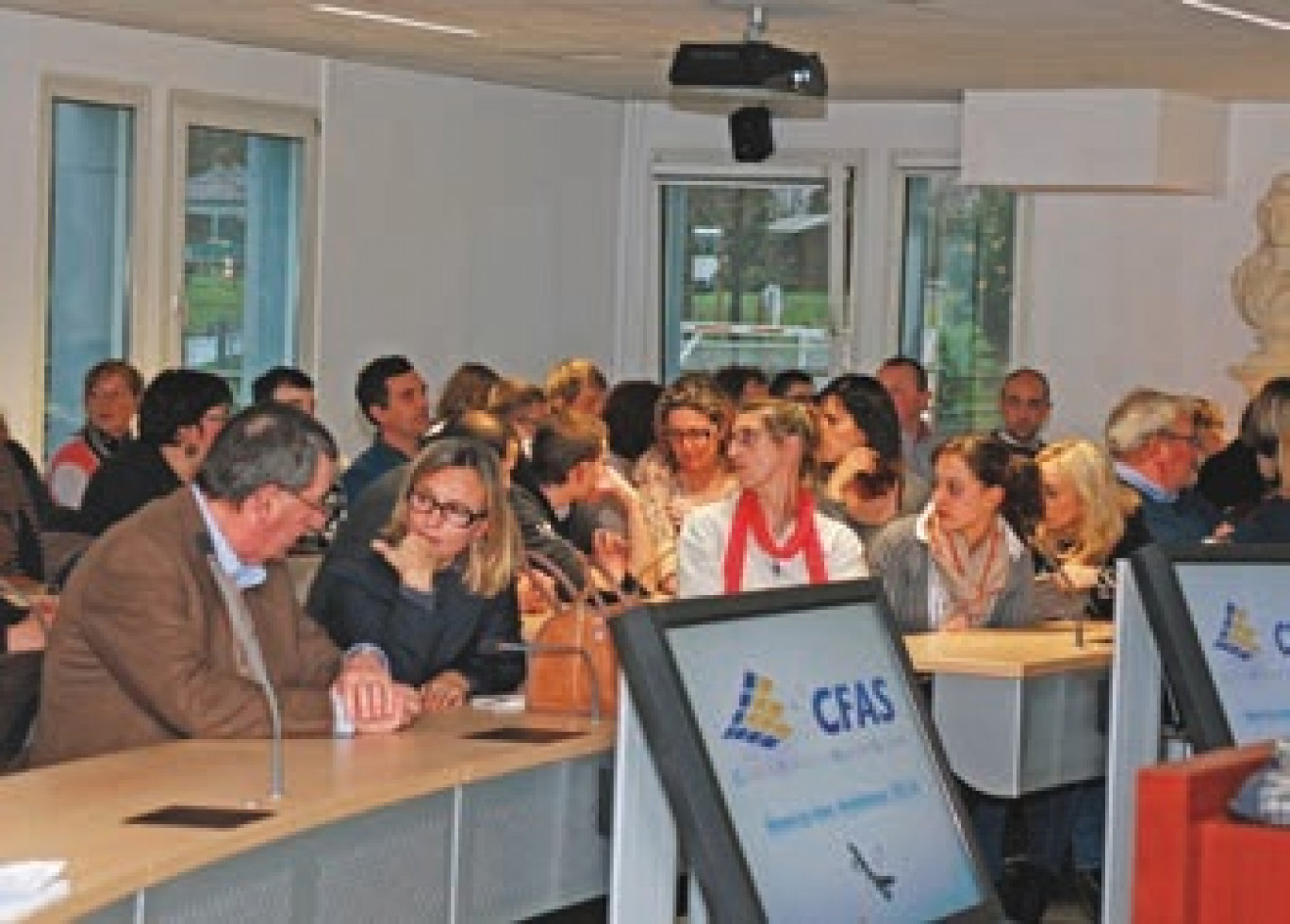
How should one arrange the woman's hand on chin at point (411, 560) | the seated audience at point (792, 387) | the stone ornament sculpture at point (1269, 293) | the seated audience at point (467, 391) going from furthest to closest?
the stone ornament sculpture at point (1269, 293), the seated audience at point (792, 387), the seated audience at point (467, 391), the woman's hand on chin at point (411, 560)

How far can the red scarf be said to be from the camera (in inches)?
356

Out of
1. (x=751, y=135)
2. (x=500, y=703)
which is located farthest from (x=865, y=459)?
(x=500, y=703)

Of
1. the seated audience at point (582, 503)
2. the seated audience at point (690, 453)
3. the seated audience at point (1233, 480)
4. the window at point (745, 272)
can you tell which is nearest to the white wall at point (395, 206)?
the window at point (745, 272)

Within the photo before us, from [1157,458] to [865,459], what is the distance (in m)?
0.98

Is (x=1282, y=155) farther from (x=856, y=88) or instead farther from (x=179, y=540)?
(x=179, y=540)

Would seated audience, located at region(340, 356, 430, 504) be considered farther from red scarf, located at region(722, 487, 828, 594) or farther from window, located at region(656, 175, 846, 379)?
window, located at region(656, 175, 846, 379)

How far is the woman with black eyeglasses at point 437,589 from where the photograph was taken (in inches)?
275

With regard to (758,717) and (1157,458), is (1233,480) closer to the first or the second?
(1157,458)

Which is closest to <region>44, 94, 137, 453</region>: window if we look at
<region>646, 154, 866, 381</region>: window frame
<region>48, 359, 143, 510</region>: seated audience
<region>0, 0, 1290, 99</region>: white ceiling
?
<region>0, 0, 1290, 99</region>: white ceiling

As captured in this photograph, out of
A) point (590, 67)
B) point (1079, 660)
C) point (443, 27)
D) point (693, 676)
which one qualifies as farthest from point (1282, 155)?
point (693, 676)

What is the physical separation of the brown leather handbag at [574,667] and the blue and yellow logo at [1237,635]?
1.52 m

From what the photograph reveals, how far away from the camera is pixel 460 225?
56.6 feet

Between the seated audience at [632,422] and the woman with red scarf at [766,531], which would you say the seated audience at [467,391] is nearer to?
the seated audience at [632,422]

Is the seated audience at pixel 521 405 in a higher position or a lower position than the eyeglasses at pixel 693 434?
higher
